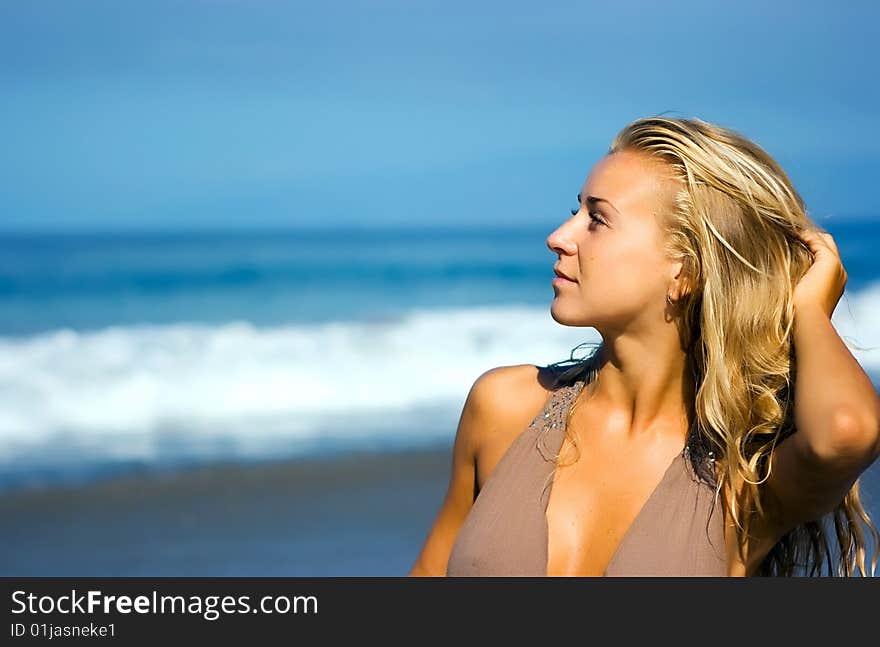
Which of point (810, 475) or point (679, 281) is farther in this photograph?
→ point (679, 281)

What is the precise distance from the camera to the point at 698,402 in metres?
3.21

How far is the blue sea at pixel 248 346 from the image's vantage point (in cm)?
835

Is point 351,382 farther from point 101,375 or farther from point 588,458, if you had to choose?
point 588,458

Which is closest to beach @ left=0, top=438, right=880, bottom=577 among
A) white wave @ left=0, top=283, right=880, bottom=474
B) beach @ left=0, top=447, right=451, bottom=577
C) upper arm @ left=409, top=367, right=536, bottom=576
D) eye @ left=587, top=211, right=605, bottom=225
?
beach @ left=0, top=447, right=451, bottom=577

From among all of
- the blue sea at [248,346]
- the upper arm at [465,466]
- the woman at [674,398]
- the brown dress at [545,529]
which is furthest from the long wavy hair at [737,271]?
the blue sea at [248,346]

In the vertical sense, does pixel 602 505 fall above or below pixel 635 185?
below

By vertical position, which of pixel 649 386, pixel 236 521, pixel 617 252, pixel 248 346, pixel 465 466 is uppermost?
pixel 248 346

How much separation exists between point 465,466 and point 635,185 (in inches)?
37.2

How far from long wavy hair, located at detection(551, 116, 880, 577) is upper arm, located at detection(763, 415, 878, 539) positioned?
3.1 inches

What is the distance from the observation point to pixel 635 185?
10.5 ft

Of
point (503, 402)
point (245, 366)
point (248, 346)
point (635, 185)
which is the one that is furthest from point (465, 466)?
point (248, 346)

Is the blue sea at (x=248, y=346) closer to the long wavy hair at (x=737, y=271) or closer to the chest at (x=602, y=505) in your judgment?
the long wavy hair at (x=737, y=271)

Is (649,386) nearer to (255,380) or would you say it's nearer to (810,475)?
(810,475)

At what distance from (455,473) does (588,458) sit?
16.0 inches
